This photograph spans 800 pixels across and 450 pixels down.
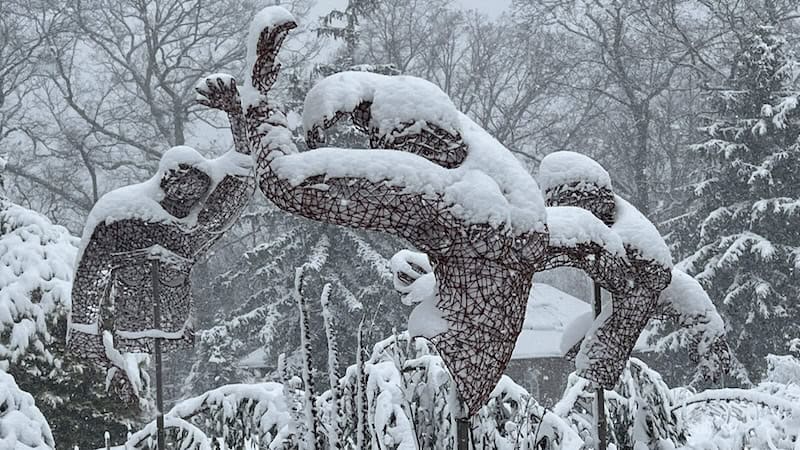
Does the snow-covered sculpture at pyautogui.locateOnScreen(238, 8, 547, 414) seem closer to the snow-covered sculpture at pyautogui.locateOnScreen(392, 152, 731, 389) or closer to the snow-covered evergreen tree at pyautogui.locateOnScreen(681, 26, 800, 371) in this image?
the snow-covered sculpture at pyautogui.locateOnScreen(392, 152, 731, 389)

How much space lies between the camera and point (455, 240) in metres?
1.73

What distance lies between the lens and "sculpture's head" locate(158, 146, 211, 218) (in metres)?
2.89

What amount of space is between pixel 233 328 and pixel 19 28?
22.1 ft

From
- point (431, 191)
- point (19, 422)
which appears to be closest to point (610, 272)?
point (431, 191)

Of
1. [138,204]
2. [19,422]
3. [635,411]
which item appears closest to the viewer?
[138,204]

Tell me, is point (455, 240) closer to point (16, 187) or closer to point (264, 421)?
point (264, 421)

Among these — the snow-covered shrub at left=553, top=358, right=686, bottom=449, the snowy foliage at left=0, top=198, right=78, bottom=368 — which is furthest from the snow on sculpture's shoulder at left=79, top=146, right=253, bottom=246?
the snowy foliage at left=0, top=198, right=78, bottom=368

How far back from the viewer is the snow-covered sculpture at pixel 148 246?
2803 millimetres

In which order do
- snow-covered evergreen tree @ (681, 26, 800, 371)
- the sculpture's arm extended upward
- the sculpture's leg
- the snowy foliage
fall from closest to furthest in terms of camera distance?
the sculpture's arm extended upward → the sculpture's leg → the snowy foliage → snow-covered evergreen tree @ (681, 26, 800, 371)

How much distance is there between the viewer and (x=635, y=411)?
3484 millimetres

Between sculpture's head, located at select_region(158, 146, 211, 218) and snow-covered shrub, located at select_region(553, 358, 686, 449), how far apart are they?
1.46 meters

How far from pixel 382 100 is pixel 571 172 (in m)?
0.80

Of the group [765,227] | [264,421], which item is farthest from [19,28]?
[264,421]

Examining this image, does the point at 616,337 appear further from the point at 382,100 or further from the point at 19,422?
the point at 19,422
